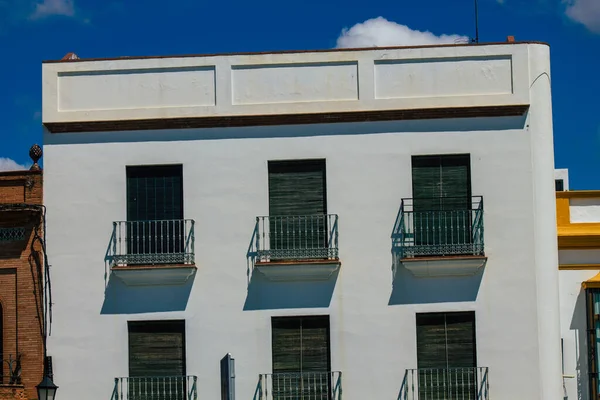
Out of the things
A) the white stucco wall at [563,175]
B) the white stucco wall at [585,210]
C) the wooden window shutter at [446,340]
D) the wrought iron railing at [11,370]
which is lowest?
the wrought iron railing at [11,370]

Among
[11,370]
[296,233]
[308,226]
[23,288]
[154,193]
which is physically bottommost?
[11,370]

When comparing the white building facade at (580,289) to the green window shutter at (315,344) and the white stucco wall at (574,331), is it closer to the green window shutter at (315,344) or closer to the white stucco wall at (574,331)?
the white stucco wall at (574,331)

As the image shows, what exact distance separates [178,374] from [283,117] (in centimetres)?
500

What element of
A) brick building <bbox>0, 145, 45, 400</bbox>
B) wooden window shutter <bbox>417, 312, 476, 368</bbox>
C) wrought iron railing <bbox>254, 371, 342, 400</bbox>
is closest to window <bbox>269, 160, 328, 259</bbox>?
wrought iron railing <bbox>254, 371, 342, 400</bbox>

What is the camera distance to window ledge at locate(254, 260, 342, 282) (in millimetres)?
19000

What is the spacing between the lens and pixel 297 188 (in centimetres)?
1958

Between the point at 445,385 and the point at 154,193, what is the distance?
20.5ft

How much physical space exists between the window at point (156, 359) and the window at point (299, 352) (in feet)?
5.57

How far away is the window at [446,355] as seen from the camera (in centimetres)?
1897

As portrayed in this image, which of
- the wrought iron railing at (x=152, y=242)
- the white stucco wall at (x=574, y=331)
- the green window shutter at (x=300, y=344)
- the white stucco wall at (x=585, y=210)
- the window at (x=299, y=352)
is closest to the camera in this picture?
the window at (x=299, y=352)

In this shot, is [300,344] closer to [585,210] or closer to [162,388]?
[162,388]

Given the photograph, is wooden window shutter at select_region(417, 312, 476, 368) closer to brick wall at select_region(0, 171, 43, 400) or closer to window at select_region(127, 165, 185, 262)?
window at select_region(127, 165, 185, 262)

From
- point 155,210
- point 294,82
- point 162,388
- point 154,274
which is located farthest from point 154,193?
point 162,388

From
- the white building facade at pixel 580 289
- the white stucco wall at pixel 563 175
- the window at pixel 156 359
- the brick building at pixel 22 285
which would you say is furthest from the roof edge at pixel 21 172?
the white stucco wall at pixel 563 175
